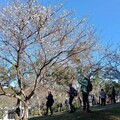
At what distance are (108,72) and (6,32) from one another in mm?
25845

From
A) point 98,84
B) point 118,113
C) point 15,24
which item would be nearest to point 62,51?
point 15,24

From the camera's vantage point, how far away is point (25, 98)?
19.0 metres

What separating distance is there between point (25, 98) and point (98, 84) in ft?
131

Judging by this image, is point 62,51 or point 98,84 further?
point 98,84

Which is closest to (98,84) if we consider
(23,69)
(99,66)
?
(99,66)

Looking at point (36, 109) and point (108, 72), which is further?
point (36, 109)

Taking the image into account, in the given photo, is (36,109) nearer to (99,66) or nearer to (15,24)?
(99,66)

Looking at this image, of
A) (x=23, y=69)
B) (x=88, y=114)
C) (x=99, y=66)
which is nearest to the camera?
A: (x=88, y=114)

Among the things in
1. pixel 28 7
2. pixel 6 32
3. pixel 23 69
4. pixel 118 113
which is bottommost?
pixel 118 113

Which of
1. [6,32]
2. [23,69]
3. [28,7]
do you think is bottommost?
[23,69]

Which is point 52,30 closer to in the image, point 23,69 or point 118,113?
point 23,69

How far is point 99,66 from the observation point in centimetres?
3488

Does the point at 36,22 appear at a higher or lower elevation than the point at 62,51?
higher

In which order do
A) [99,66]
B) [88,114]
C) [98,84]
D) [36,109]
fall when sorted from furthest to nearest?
[36,109], [98,84], [99,66], [88,114]
